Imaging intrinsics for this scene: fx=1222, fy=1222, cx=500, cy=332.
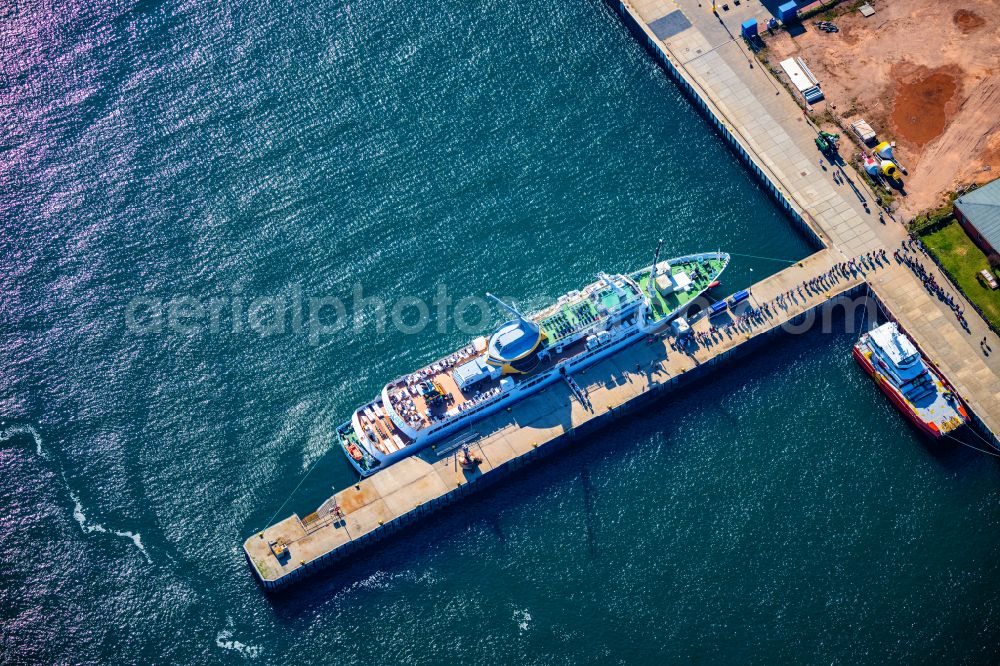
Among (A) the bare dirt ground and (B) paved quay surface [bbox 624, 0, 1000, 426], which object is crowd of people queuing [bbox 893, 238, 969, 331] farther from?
(A) the bare dirt ground

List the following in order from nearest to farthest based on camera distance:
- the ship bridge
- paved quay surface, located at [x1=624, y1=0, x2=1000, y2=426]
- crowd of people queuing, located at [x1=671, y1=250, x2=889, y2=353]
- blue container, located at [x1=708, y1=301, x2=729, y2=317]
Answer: the ship bridge → paved quay surface, located at [x1=624, y1=0, x2=1000, y2=426] → crowd of people queuing, located at [x1=671, y1=250, x2=889, y2=353] → blue container, located at [x1=708, y1=301, x2=729, y2=317]

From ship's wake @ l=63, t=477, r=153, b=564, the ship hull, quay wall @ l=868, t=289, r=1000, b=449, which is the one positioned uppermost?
ship's wake @ l=63, t=477, r=153, b=564

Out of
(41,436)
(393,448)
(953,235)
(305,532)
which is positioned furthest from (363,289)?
(953,235)

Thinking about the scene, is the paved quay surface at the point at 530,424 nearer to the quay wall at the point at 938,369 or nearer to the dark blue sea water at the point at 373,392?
the dark blue sea water at the point at 373,392

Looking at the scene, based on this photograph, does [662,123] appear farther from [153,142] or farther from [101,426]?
[101,426]

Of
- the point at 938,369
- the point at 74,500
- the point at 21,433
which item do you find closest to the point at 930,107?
the point at 938,369

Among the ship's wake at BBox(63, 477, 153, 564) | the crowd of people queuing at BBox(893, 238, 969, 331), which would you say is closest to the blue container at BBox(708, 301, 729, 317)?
the crowd of people queuing at BBox(893, 238, 969, 331)
